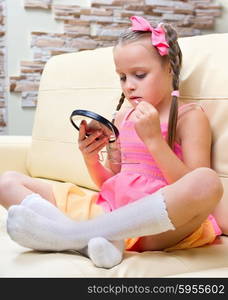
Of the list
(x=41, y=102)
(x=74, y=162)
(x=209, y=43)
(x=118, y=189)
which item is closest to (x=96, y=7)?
(x=41, y=102)

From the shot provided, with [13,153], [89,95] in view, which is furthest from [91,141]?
[13,153]

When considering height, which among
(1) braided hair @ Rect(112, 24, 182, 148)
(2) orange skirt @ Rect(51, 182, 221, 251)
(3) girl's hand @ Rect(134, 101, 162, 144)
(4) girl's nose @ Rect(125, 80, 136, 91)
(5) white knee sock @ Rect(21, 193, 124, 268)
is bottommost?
(2) orange skirt @ Rect(51, 182, 221, 251)

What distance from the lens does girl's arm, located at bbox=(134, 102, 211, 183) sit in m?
1.11

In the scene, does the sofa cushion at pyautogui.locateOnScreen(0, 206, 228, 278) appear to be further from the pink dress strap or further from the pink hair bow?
the pink hair bow

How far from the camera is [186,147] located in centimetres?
118

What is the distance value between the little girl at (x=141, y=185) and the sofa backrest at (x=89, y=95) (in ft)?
0.16

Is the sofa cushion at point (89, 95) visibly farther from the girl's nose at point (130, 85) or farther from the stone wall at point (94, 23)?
the stone wall at point (94, 23)

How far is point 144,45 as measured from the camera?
4.09 ft

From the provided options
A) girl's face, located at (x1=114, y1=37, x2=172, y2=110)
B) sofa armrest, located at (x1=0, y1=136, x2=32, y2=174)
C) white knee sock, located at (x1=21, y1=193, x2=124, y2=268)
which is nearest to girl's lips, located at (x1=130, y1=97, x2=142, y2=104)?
girl's face, located at (x1=114, y1=37, x2=172, y2=110)

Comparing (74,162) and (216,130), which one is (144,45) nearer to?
(216,130)

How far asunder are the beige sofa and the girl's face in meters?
0.11

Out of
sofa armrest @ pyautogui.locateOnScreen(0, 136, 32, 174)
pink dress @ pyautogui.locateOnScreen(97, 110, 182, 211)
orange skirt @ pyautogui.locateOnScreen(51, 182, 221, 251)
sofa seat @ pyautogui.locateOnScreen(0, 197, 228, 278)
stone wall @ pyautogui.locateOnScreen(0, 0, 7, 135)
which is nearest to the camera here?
sofa seat @ pyautogui.locateOnScreen(0, 197, 228, 278)

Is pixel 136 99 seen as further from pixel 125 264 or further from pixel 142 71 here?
pixel 125 264

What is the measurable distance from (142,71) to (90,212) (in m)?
0.37
